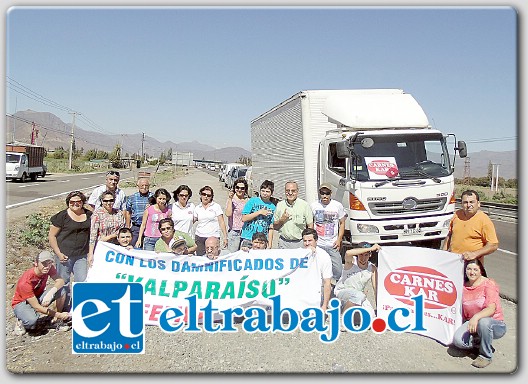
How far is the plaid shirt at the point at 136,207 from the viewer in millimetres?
6465

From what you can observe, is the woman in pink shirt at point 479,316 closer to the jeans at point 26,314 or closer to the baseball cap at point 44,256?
the baseball cap at point 44,256

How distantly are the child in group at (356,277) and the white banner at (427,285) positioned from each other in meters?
0.13

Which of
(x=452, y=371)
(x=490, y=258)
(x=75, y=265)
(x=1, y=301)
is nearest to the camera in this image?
(x=452, y=371)

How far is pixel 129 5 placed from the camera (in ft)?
16.4

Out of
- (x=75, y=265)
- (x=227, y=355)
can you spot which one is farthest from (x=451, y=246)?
(x=75, y=265)

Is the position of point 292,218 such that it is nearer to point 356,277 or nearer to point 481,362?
point 356,277

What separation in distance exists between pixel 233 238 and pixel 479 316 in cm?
326

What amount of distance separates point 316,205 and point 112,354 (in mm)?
3299

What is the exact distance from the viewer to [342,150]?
805cm

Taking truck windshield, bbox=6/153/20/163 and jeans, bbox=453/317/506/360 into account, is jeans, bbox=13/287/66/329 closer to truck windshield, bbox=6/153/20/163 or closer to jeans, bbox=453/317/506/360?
jeans, bbox=453/317/506/360

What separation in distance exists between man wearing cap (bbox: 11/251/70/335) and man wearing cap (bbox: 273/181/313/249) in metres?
2.83

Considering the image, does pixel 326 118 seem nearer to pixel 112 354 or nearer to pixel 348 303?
pixel 348 303

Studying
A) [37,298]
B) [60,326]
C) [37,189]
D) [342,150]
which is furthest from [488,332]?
[37,189]

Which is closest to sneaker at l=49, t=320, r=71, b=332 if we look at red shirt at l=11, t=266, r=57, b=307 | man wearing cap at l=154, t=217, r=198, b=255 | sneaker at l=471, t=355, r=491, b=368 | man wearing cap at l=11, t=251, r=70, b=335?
man wearing cap at l=11, t=251, r=70, b=335
